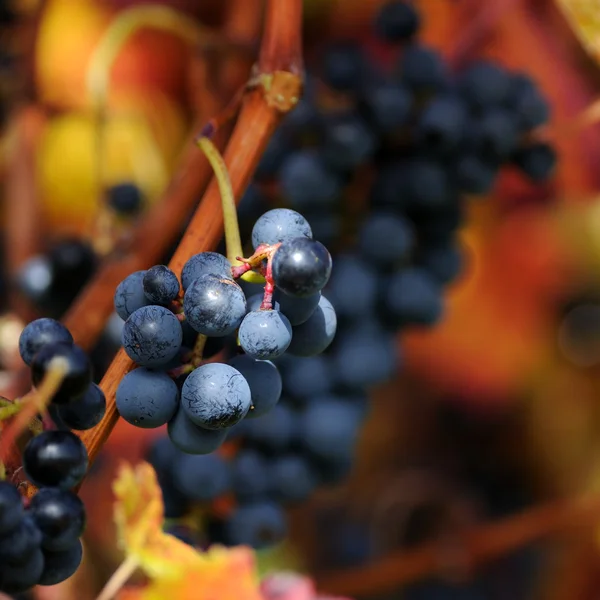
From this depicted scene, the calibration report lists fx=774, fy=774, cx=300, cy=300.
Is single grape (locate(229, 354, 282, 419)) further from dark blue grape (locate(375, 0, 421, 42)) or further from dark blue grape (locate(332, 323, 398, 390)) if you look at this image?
dark blue grape (locate(375, 0, 421, 42))

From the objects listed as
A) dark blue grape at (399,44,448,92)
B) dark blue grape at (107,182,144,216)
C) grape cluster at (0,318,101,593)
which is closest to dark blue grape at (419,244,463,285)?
dark blue grape at (399,44,448,92)

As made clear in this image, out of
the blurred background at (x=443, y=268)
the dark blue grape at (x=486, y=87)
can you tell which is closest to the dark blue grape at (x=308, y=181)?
the blurred background at (x=443, y=268)

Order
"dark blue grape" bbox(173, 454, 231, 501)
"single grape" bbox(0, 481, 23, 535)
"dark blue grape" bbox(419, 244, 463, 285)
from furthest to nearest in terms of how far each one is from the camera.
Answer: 1. "dark blue grape" bbox(419, 244, 463, 285)
2. "dark blue grape" bbox(173, 454, 231, 501)
3. "single grape" bbox(0, 481, 23, 535)

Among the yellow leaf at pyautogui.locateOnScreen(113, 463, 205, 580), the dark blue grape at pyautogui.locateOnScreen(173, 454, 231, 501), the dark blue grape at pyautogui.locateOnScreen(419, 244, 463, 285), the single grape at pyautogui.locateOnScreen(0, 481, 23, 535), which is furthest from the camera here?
the dark blue grape at pyautogui.locateOnScreen(419, 244, 463, 285)

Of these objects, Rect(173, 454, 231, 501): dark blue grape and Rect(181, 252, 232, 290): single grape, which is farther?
Rect(173, 454, 231, 501): dark blue grape

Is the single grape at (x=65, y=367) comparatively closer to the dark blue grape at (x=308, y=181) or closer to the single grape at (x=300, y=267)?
the single grape at (x=300, y=267)

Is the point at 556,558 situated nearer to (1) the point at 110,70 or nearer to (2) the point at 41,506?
(2) the point at 41,506

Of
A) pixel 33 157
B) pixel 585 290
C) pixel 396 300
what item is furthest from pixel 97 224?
pixel 585 290

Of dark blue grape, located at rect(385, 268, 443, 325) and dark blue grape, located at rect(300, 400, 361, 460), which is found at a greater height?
dark blue grape, located at rect(385, 268, 443, 325)
